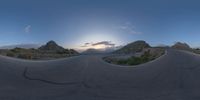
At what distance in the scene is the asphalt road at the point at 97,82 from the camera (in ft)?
52.2

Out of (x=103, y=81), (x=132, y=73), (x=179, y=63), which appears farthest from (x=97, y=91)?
(x=179, y=63)

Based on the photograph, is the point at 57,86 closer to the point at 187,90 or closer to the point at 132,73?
the point at 132,73

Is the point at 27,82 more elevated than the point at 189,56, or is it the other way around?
the point at 189,56

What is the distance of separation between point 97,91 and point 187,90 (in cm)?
458

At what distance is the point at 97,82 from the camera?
17.1 meters

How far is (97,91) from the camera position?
53.1 feet

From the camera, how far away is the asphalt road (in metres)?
15.9

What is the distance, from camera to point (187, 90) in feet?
54.3

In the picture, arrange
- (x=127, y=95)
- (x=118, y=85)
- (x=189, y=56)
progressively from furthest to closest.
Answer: (x=189, y=56) → (x=118, y=85) → (x=127, y=95)

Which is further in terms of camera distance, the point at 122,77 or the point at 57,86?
the point at 122,77

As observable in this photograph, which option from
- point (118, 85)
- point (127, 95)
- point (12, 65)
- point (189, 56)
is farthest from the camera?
point (189, 56)

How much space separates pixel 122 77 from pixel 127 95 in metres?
2.23

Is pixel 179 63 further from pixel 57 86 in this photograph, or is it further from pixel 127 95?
pixel 57 86

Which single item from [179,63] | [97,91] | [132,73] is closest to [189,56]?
[179,63]
